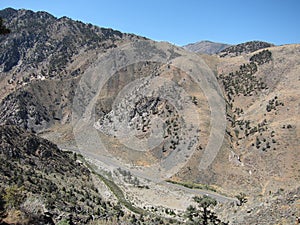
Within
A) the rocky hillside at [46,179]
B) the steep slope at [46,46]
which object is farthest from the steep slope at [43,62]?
the rocky hillside at [46,179]

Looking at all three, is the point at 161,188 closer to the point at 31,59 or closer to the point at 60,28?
the point at 31,59

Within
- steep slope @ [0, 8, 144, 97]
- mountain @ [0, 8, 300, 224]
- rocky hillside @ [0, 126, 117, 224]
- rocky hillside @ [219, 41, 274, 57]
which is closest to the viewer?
rocky hillside @ [0, 126, 117, 224]

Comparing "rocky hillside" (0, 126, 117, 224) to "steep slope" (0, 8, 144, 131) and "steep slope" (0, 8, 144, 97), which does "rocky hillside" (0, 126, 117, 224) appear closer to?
"steep slope" (0, 8, 144, 131)

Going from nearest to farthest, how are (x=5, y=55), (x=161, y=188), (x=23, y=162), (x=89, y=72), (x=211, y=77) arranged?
(x=23, y=162) < (x=161, y=188) < (x=211, y=77) < (x=89, y=72) < (x=5, y=55)

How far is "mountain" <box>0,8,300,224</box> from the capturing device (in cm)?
3119

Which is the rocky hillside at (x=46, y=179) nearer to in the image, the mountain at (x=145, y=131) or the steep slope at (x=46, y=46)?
the mountain at (x=145, y=131)

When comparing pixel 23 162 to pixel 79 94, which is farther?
pixel 79 94

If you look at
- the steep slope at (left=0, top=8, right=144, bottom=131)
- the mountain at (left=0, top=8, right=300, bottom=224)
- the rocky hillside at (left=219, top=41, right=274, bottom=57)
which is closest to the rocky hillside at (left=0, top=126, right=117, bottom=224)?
the mountain at (left=0, top=8, right=300, bottom=224)

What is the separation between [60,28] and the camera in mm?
144750

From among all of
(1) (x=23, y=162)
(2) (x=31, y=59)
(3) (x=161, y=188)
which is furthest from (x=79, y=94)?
(1) (x=23, y=162)

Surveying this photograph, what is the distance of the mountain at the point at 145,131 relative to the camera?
31188mm

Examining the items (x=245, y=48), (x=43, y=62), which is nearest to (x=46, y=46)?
(x=43, y=62)

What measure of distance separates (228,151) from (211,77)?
3627 cm

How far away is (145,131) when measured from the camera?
227 feet
